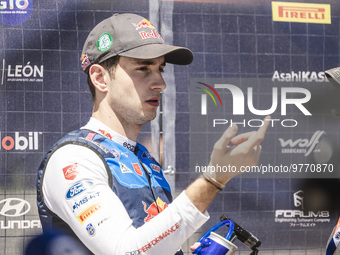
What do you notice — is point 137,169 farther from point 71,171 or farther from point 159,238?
point 159,238

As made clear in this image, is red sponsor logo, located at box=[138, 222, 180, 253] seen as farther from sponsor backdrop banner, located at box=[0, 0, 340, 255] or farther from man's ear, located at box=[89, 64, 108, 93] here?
sponsor backdrop banner, located at box=[0, 0, 340, 255]

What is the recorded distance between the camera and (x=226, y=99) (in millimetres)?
3695

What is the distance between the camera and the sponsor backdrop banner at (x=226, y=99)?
11.5 feet

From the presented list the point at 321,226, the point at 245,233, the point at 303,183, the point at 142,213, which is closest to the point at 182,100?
the point at 303,183

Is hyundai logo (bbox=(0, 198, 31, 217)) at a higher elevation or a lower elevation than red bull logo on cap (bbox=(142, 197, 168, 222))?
lower

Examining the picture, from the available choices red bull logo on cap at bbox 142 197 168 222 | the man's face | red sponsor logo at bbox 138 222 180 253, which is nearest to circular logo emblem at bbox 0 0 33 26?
the man's face

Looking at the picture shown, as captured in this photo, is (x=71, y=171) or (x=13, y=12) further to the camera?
(x=13, y=12)

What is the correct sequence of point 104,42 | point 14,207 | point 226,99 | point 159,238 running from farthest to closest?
point 226,99, point 14,207, point 104,42, point 159,238

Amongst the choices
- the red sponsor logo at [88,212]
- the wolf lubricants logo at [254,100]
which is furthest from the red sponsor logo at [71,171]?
the wolf lubricants logo at [254,100]

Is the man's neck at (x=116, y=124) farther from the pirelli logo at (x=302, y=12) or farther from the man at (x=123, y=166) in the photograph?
the pirelli logo at (x=302, y=12)

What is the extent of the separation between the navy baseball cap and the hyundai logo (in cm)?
153

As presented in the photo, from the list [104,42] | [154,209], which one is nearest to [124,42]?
[104,42]

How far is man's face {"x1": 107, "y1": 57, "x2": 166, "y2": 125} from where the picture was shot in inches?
85.3

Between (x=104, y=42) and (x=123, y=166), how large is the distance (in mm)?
487
